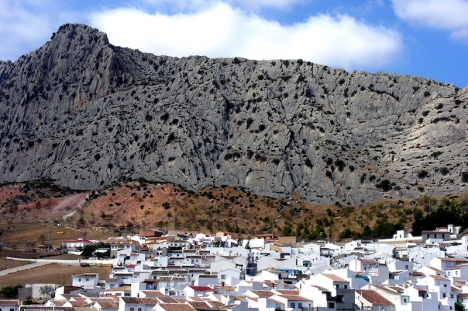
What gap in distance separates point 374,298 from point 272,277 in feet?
46.1

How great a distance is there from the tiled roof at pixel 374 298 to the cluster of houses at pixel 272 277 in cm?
11

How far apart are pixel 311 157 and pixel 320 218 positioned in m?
19.0

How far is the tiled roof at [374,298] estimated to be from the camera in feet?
171

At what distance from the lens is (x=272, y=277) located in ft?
213

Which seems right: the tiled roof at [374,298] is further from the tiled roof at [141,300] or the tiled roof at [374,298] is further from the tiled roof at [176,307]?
the tiled roof at [141,300]

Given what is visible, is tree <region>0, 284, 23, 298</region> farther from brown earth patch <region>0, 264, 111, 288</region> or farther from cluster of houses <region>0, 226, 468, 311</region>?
brown earth patch <region>0, 264, 111, 288</region>

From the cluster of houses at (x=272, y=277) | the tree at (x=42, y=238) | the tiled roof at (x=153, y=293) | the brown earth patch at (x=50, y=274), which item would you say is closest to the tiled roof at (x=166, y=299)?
the cluster of houses at (x=272, y=277)

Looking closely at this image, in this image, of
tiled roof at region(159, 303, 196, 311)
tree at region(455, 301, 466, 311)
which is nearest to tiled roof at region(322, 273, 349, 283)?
tree at region(455, 301, 466, 311)

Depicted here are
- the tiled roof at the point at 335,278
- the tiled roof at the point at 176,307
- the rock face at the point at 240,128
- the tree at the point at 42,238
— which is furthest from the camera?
the rock face at the point at 240,128

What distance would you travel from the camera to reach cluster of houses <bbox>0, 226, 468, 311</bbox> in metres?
50.1

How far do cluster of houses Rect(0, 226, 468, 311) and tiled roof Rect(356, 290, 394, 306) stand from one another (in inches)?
4.3

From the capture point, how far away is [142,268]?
236 ft

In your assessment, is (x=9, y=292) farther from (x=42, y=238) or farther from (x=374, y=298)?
(x=42, y=238)

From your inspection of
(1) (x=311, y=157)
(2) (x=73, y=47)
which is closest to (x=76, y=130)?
(2) (x=73, y=47)
